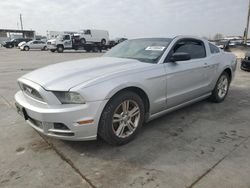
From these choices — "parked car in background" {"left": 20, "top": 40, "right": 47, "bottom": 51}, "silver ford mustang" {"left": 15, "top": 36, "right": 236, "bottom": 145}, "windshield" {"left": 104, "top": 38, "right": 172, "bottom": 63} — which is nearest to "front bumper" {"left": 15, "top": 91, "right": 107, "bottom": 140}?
"silver ford mustang" {"left": 15, "top": 36, "right": 236, "bottom": 145}

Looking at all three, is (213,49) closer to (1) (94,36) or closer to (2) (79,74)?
(2) (79,74)

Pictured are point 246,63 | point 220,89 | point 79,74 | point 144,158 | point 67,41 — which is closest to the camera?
point 144,158

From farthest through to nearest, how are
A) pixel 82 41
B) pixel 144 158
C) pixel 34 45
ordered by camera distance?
pixel 34 45, pixel 82 41, pixel 144 158

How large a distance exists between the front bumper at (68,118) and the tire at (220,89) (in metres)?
3.06

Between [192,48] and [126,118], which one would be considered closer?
[126,118]

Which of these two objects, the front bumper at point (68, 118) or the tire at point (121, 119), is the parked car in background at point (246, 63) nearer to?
the tire at point (121, 119)

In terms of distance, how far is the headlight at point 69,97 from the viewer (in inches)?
102

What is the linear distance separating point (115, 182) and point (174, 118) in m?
2.06


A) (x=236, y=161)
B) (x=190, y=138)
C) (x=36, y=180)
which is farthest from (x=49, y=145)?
(x=236, y=161)

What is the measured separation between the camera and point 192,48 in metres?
Answer: 4.27

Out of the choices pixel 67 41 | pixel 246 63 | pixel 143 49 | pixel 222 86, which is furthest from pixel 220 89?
pixel 67 41

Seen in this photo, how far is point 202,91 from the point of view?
4.38 metres

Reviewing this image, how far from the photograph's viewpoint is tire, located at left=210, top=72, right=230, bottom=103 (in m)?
4.85

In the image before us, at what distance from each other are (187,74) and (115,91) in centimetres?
160
